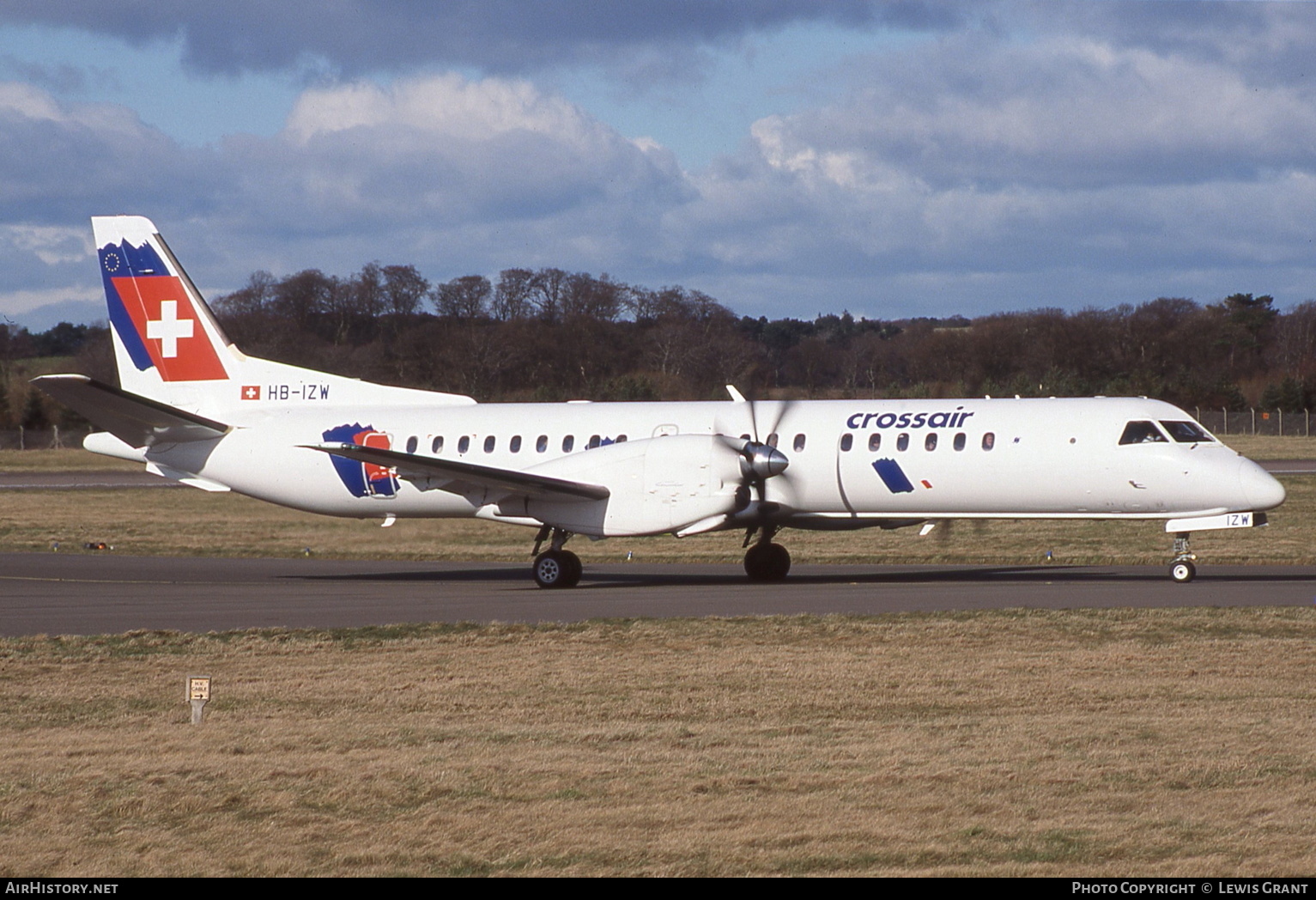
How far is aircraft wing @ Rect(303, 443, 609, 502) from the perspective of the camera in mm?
22938

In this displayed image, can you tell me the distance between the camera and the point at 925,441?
23.0 m

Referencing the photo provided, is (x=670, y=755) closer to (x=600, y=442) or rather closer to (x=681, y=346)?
(x=600, y=442)

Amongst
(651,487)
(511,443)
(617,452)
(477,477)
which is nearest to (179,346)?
(511,443)

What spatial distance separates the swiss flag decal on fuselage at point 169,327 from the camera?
2806cm

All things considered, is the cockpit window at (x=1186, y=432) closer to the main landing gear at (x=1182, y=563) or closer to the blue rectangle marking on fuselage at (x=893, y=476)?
the main landing gear at (x=1182, y=563)

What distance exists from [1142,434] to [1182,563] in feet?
7.31

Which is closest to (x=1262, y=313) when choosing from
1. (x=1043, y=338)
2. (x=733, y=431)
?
(x=1043, y=338)

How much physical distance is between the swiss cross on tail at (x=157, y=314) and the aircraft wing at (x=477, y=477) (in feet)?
20.1

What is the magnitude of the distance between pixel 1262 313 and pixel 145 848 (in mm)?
94086

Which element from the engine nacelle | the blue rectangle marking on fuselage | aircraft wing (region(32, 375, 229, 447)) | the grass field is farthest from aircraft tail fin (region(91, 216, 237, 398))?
the blue rectangle marking on fuselage

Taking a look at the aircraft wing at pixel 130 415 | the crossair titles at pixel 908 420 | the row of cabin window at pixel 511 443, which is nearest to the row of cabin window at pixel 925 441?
the crossair titles at pixel 908 420

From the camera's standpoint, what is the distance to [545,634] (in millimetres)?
16734

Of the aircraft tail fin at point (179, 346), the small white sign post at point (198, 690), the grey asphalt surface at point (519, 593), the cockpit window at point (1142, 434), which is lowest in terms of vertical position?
the grey asphalt surface at point (519, 593)

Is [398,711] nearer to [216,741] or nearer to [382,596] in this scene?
[216,741]
